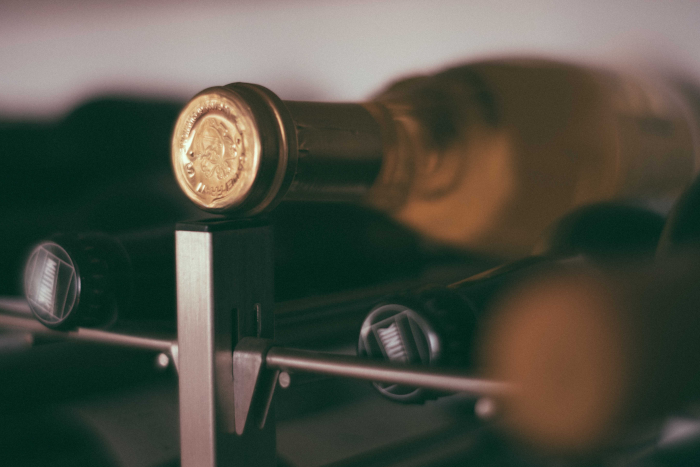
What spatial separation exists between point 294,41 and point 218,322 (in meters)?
0.29

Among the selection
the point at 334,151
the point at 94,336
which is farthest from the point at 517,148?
the point at 94,336

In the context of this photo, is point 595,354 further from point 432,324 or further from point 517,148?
point 517,148

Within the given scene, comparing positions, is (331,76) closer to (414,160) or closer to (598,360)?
(414,160)

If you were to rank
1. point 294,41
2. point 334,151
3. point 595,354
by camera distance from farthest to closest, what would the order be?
point 294,41, point 334,151, point 595,354

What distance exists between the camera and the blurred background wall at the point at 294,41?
0.40 m

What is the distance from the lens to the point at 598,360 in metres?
0.18

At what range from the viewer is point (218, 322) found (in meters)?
0.28

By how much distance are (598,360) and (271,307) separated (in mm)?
160

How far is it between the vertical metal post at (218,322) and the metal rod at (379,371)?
0.03 m

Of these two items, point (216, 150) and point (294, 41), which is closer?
point (216, 150)

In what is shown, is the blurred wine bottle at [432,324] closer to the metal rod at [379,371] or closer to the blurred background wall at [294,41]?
the metal rod at [379,371]

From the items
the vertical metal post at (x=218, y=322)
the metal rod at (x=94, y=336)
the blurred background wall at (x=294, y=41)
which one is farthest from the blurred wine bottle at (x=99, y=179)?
the vertical metal post at (x=218, y=322)

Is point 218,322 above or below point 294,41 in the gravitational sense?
below

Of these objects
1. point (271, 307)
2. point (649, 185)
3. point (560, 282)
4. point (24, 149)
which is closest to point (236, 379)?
point (271, 307)
